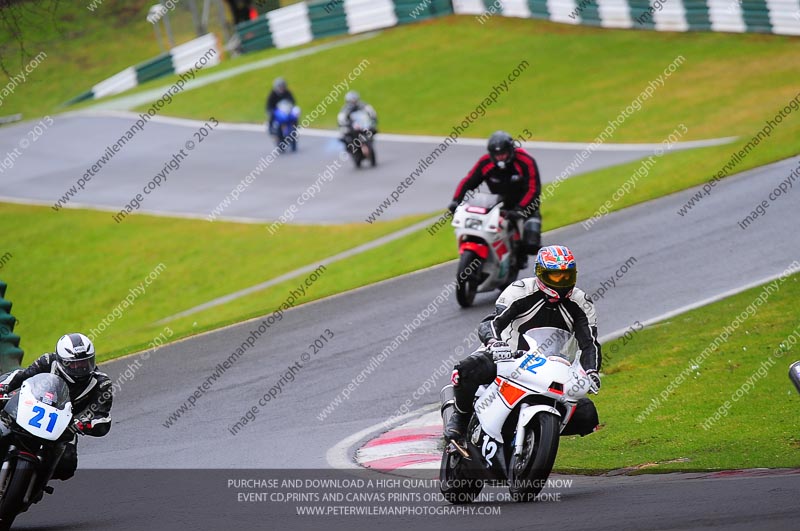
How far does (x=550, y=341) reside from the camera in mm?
8438

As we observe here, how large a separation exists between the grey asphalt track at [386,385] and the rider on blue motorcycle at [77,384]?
1.73 ft

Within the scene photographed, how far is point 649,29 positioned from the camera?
36969mm

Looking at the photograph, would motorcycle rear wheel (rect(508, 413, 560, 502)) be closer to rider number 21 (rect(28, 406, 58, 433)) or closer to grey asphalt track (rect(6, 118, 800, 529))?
grey asphalt track (rect(6, 118, 800, 529))

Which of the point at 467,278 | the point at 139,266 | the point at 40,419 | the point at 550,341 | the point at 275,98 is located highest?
the point at 40,419

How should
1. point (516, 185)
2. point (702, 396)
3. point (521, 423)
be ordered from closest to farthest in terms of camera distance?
point (521, 423)
point (702, 396)
point (516, 185)

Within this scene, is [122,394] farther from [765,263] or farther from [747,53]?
[747,53]

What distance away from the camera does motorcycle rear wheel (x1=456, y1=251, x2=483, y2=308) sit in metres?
15.1

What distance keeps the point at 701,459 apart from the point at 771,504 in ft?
7.19

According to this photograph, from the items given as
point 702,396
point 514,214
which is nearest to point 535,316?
point 702,396

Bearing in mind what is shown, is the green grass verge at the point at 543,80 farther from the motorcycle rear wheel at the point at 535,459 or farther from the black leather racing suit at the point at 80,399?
the motorcycle rear wheel at the point at 535,459

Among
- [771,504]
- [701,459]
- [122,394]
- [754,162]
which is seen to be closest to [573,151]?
[754,162]

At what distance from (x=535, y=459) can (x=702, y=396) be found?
399 cm

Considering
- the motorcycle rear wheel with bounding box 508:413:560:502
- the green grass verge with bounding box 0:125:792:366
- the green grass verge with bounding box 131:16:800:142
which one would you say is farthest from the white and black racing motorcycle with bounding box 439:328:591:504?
the green grass verge with bounding box 131:16:800:142

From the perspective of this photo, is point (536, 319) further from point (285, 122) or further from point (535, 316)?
point (285, 122)
